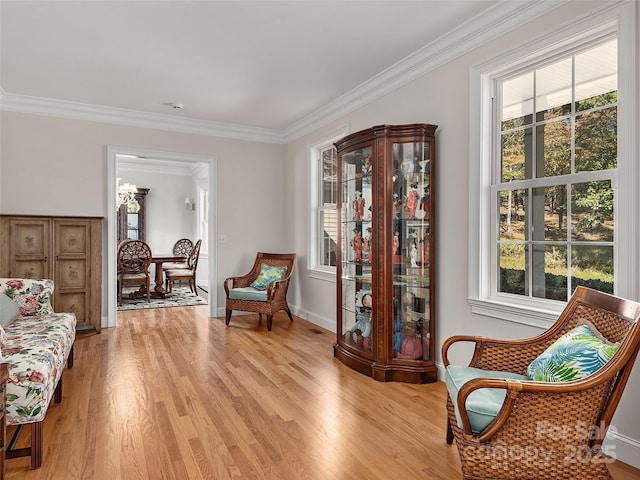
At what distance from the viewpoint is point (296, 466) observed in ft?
6.66

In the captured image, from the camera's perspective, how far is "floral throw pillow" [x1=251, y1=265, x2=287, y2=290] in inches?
208

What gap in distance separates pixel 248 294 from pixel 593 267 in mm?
Answer: 3659

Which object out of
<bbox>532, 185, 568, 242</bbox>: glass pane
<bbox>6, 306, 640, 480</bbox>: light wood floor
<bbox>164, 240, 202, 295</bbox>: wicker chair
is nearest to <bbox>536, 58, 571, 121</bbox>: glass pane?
<bbox>532, 185, 568, 242</bbox>: glass pane

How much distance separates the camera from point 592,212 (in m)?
2.35

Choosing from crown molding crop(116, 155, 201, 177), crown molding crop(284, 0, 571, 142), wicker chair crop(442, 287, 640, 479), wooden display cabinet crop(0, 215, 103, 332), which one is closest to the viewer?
wicker chair crop(442, 287, 640, 479)

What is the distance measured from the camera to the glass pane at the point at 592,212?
7.45 ft

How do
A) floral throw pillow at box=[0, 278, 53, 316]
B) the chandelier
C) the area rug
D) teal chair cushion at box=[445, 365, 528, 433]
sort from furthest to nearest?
1. the chandelier
2. the area rug
3. floral throw pillow at box=[0, 278, 53, 316]
4. teal chair cushion at box=[445, 365, 528, 433]

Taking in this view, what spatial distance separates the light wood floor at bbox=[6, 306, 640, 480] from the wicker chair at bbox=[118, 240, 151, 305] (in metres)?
2.66

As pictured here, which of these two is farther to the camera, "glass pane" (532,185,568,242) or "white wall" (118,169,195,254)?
"white wall" (118,169,195,254)

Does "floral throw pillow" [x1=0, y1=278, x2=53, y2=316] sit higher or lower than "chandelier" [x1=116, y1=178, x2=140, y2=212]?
lower

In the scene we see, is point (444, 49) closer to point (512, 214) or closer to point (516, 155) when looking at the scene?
point (516, 155)

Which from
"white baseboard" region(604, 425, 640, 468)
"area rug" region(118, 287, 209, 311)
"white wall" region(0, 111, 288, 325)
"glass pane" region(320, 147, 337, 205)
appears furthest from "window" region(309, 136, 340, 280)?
"white baseboard" region(604, 425, 640, 468)

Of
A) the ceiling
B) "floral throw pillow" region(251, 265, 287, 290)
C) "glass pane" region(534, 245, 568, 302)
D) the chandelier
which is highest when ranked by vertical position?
the ceiling

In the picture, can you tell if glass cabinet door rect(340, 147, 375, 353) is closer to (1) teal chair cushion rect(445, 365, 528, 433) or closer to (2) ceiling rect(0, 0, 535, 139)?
(2) ceiling rect(0, 0, 535, 139)
